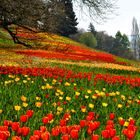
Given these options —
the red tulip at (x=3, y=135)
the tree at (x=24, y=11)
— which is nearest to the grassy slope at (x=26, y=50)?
the tree at (x=24, y=11)

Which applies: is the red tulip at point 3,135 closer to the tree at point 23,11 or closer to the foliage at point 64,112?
the foliage at point 64,112

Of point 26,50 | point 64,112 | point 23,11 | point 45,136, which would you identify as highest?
point 23,11

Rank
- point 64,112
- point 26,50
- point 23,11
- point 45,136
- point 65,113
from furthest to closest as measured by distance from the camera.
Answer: point 26,50
point 23,11
point 64,112
point 65,113
point 45,136

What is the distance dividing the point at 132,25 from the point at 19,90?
10919 centimetres

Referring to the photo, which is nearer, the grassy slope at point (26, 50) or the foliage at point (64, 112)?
the foliage at point (64, 112)

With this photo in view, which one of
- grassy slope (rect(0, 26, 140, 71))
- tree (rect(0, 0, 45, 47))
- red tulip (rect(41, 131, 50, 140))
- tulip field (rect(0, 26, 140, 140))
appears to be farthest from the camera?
tree (rect(0, 0, 45, 47))

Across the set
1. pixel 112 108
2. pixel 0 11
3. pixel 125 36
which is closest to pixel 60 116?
pixel 112 108

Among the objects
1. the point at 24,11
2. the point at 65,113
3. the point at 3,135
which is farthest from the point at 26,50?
the point at 3,135

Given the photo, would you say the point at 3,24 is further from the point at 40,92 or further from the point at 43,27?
the point at 40,92

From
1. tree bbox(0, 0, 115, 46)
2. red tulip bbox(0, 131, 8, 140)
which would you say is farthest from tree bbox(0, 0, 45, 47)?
red tulip bbox(0, 131, 8, 140)

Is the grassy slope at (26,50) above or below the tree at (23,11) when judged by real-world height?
below

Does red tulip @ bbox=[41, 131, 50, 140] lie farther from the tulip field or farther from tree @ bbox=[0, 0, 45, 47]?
tree @ bbox=[0, 0, 45, 47]

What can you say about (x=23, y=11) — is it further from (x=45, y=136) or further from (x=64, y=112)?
(x=45, y=136)

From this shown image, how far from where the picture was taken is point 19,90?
7.52m
